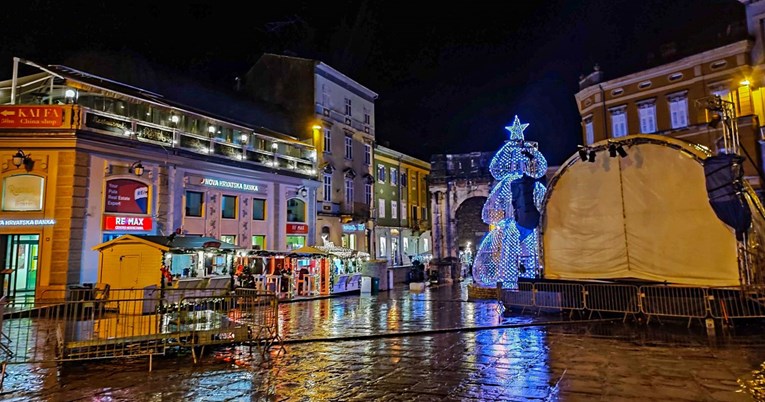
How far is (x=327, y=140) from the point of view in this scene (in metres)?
32.9

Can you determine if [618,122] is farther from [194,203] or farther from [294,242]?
[194,203]

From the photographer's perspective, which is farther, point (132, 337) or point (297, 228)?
point (297, 228)

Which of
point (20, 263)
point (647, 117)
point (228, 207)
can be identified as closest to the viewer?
point (20, 263)

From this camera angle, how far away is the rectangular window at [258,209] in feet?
86.9

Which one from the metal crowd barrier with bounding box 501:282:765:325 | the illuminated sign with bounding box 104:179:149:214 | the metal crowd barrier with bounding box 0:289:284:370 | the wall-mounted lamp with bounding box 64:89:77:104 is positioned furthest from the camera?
the illuminated sign with bounding box 104:179:149:214

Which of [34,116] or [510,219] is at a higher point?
[34,116]

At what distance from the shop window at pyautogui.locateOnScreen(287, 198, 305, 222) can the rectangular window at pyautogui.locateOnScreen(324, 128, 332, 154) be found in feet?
16.4

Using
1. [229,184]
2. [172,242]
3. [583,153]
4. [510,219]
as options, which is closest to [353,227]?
[229,184]

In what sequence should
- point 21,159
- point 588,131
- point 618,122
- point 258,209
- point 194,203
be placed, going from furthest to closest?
point 588,131, point 618,122, point 258,209, point 194,203, point 21,159

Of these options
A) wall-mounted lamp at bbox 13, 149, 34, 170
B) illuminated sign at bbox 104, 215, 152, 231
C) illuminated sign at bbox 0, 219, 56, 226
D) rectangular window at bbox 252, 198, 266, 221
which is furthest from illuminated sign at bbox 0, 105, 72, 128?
rectangular window at bbox 252, 198, 266, 221

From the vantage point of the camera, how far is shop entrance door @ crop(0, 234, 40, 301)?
18.3 metres

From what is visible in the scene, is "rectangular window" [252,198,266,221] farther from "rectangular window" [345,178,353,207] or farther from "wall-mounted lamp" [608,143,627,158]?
"wall-mounted lamp" [608,143,627,158]

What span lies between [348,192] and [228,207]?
454 inches

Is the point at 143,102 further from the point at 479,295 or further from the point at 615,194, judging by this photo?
the point at 615,194
